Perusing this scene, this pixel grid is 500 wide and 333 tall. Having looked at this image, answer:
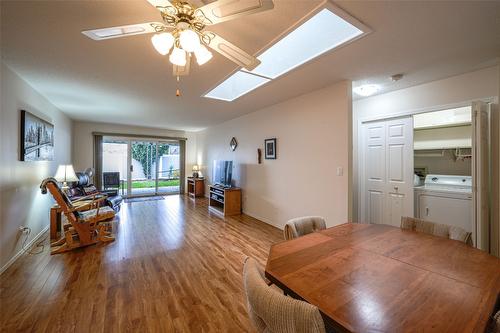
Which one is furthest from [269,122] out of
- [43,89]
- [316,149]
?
[43,89]

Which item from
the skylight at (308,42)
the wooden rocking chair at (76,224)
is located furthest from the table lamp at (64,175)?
the skylight at (308,42)

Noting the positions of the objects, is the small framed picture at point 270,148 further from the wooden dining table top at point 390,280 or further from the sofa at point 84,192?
the sofa at point 84,192

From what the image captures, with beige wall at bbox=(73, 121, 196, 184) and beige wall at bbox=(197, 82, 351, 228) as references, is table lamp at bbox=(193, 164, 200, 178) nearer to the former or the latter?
beige wall at bbox=(73, 121, 196, 184)

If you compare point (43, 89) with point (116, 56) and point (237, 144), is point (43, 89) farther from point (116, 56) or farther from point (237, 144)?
point (237, 144)

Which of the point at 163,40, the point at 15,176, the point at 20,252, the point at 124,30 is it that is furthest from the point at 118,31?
the point at 20,252

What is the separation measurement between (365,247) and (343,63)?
1914mm

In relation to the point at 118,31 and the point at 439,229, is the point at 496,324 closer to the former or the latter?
the point at 439,229

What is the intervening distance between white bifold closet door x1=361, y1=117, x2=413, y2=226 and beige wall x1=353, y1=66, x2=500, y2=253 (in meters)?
0.17

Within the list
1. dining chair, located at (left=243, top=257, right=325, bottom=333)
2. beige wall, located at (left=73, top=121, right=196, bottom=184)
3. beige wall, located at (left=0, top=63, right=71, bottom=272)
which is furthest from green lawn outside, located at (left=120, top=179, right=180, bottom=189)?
dining chair, located at (left=243, top=257, right=325, bottom=333)

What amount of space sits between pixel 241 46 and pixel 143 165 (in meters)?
6.44

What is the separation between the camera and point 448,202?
3.08m

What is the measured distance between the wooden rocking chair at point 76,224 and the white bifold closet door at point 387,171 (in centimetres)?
439

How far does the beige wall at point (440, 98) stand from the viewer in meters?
2.39

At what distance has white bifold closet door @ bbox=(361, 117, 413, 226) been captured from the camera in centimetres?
322
